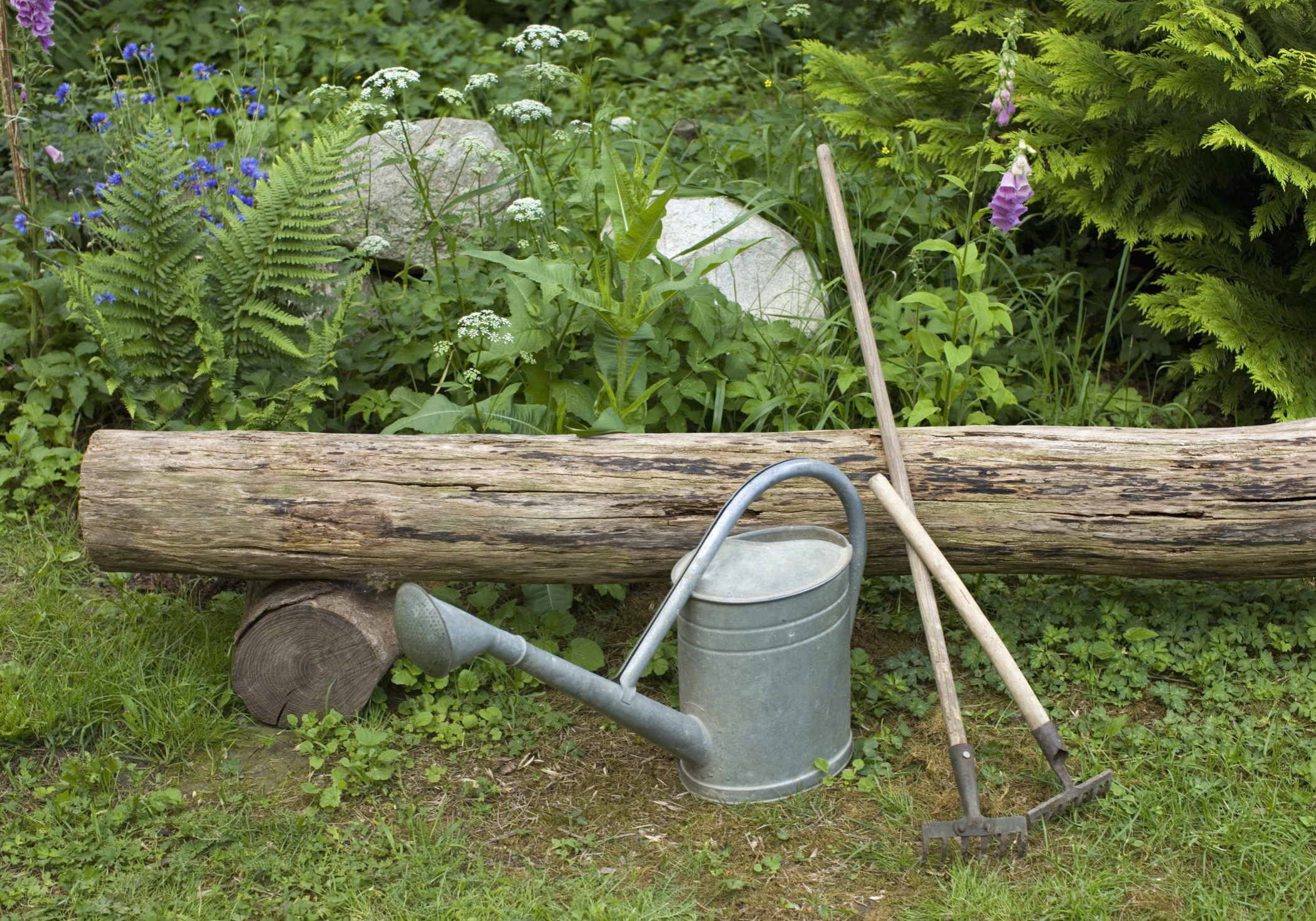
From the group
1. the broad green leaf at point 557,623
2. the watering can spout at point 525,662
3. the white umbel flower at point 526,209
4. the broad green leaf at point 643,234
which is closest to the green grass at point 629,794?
the broad green leaf at point 557,623

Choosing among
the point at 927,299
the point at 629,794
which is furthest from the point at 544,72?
the point at 629,794

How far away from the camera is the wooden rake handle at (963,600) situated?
2.47 m

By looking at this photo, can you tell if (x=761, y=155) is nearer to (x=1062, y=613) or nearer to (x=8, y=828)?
(x=1062, y=613)

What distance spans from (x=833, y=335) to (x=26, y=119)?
9.02ft

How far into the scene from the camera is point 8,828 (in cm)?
254

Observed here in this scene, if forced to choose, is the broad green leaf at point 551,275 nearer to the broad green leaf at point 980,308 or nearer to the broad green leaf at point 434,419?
the broad green leaf at point 434,419

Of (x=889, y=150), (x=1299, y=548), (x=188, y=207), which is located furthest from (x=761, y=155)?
(x=1299, y=548)

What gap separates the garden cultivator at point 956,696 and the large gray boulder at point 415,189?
1918 mm

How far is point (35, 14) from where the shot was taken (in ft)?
12.2

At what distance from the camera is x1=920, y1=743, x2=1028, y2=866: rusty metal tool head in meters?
2.34

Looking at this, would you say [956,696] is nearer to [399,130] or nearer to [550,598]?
[550,598]

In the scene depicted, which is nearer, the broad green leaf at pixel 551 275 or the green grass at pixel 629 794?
the green grass at pixel 629 794

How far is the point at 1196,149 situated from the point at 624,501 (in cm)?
227

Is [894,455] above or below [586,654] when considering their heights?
above
